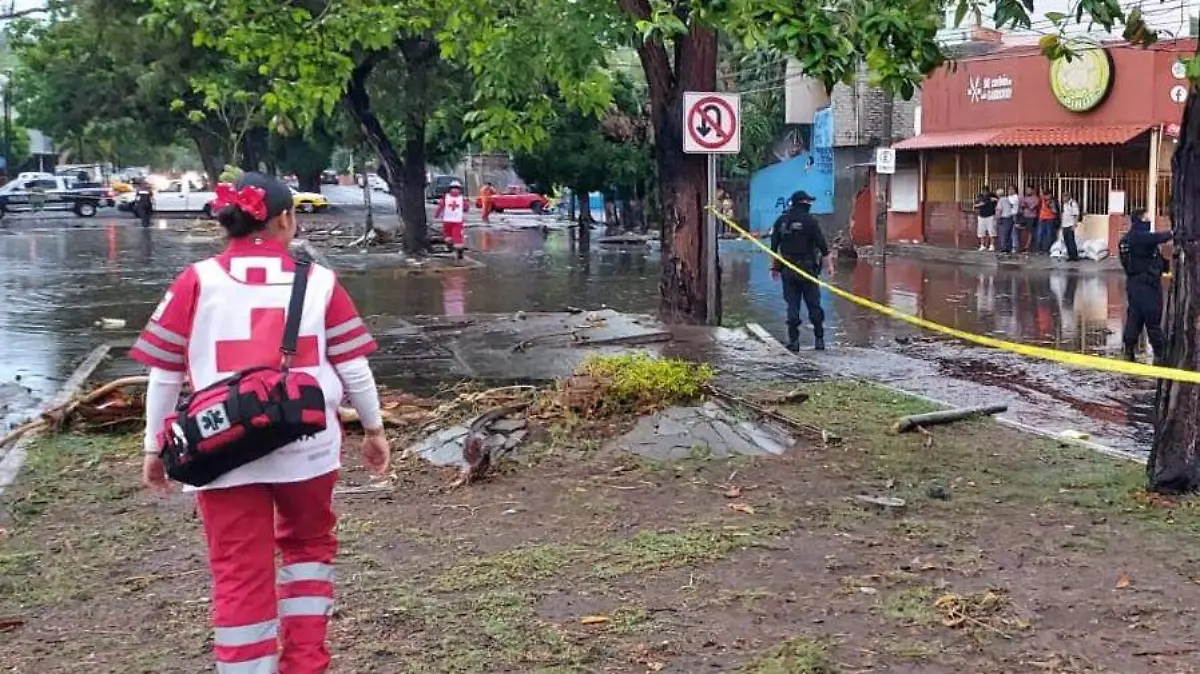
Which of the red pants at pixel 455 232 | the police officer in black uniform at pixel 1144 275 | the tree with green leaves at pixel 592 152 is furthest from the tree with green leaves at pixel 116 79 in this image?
the police officer in black uniform at pixel 1144 275

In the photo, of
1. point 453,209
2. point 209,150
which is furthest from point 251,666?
point 209,150

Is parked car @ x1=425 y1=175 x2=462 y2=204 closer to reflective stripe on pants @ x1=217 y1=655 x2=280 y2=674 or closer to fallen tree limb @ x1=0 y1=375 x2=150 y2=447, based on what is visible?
fallen tree limb @ x1=0 y1=375 x2=150 y2=447

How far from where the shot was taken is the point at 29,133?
8488cm

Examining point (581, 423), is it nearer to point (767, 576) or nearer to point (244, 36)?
point (767, 576)

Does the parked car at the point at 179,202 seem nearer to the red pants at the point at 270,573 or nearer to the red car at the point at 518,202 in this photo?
the red car at the point at 518,202

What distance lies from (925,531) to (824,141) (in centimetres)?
2974

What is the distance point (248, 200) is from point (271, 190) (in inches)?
4.2

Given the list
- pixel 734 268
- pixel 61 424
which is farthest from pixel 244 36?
pixel 734 268

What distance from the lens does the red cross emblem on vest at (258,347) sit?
12.6ft

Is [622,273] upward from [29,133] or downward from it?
downward

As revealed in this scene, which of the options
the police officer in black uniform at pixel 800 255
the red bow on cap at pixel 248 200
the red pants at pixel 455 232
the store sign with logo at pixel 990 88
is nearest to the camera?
the red bow on cap at pixel 248 200

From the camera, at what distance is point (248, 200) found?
396cm

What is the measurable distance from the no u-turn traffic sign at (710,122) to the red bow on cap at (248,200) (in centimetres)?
838

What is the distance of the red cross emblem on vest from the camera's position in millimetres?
3850
